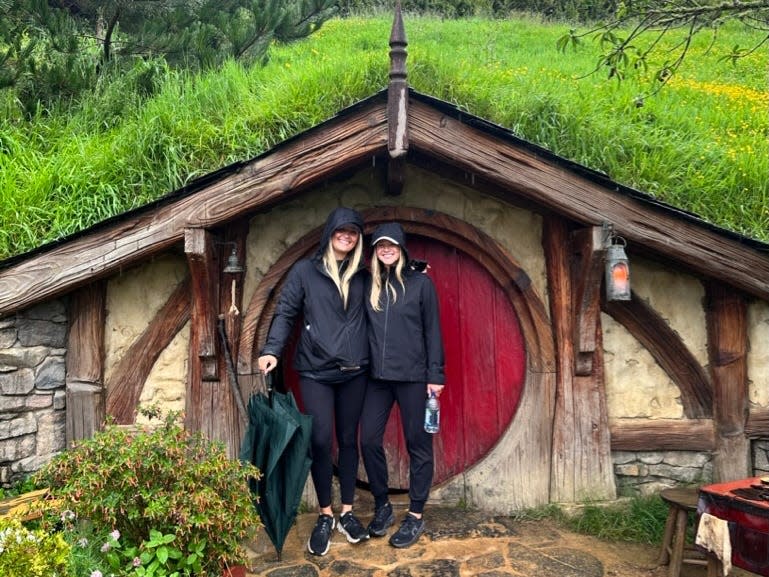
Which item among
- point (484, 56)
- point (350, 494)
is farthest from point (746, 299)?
point (484, 56)

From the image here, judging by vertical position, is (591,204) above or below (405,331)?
above

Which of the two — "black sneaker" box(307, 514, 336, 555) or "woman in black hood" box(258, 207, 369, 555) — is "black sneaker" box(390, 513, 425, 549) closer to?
"woman in black hood" box(258, 207, 369, 555)

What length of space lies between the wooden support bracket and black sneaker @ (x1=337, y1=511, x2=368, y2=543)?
3.97 ft

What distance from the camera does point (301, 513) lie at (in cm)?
432

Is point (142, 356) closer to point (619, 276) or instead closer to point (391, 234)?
point (391, 234)

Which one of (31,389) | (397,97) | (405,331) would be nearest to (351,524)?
(405,331)

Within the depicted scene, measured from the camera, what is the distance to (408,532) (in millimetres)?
3885

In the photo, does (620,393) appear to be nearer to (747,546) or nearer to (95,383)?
(747,546)

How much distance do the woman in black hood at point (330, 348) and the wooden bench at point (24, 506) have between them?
4.42 feet

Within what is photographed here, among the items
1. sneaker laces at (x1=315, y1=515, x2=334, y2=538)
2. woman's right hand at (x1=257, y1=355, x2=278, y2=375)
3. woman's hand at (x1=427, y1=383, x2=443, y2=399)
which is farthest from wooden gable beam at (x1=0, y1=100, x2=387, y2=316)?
sneaker laces at (x1=315, y1=515, x2=334, y2=538)

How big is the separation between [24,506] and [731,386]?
4.30 meters

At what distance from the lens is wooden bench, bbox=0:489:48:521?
3.28m

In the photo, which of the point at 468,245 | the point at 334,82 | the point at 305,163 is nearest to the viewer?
the point at 305,163

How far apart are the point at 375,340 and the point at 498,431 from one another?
1.39m
